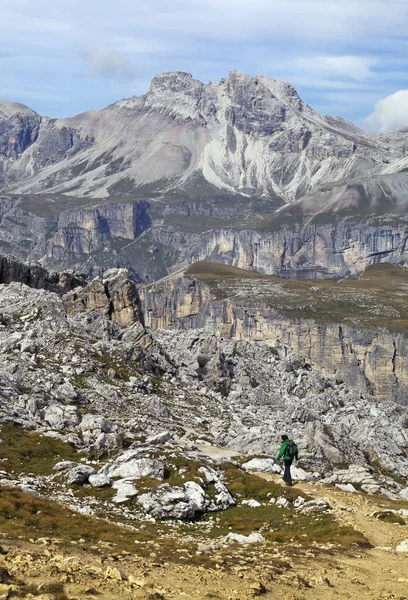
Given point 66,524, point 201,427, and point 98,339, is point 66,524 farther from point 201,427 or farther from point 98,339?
point 98,339

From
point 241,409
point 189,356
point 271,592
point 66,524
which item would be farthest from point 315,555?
point 189,356

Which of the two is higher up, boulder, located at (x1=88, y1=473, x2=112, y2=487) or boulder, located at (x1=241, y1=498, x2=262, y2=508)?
boulder, located at (x1=88, y1=473, x2=112, y2=487)

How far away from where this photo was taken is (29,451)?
4975 cm

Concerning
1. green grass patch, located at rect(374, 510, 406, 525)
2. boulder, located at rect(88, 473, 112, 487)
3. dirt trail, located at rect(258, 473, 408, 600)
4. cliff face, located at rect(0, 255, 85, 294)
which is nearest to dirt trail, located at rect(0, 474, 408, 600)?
dirt trail, located at rect(258, 473, 408, 600)

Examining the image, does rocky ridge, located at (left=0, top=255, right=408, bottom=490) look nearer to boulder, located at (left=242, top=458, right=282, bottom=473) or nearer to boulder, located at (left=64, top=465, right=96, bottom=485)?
boulder, located at (left=64, top=465, right=96, bottom=485)

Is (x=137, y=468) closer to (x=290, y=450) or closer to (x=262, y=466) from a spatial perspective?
(x=290, y=450)

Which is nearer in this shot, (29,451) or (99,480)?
(99,480)

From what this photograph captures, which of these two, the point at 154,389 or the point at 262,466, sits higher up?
the point at 262,466

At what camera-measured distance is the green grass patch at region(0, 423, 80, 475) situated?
4569 centimetres

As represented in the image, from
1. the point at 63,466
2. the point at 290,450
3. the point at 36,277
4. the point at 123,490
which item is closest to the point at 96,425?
the point at 63,466

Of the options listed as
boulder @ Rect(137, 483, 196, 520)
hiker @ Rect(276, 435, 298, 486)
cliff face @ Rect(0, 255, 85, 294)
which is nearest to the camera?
boulder @ Rect(137, 483, 196, 520)

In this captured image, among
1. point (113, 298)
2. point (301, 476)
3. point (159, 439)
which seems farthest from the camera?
point (113, 298)

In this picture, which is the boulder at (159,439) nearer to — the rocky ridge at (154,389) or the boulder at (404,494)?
the rocky ridge at (154,389)

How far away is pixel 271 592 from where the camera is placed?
80.4 ft
